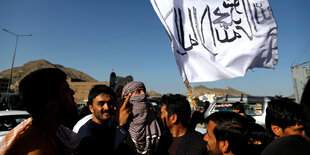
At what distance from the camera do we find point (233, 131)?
1571 mm

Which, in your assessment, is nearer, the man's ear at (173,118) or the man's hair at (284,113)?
the man's hair at (284,113)

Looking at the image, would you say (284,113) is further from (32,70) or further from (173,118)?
(32,70)

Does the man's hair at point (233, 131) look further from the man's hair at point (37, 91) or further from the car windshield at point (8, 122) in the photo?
the car windshield at point (8, 122)

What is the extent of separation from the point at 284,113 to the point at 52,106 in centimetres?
214

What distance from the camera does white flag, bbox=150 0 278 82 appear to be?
3.38 metres

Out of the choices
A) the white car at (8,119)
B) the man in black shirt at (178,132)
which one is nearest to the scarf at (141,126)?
the man in black shirt at (178,132)

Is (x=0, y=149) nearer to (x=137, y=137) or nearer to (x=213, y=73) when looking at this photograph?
(x=137, y=137)

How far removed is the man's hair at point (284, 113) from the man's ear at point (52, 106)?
210cm

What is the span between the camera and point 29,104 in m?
1.18

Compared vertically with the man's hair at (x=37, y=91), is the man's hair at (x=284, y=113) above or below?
below

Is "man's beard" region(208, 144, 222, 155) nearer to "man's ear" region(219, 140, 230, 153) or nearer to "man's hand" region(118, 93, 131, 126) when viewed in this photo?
"man's ear" region(219, 140, 230, 153)

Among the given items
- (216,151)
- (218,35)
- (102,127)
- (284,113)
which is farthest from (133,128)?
(218,35)

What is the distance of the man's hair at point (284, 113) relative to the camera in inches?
80.7

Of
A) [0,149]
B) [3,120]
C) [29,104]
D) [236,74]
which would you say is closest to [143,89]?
[29,104]
